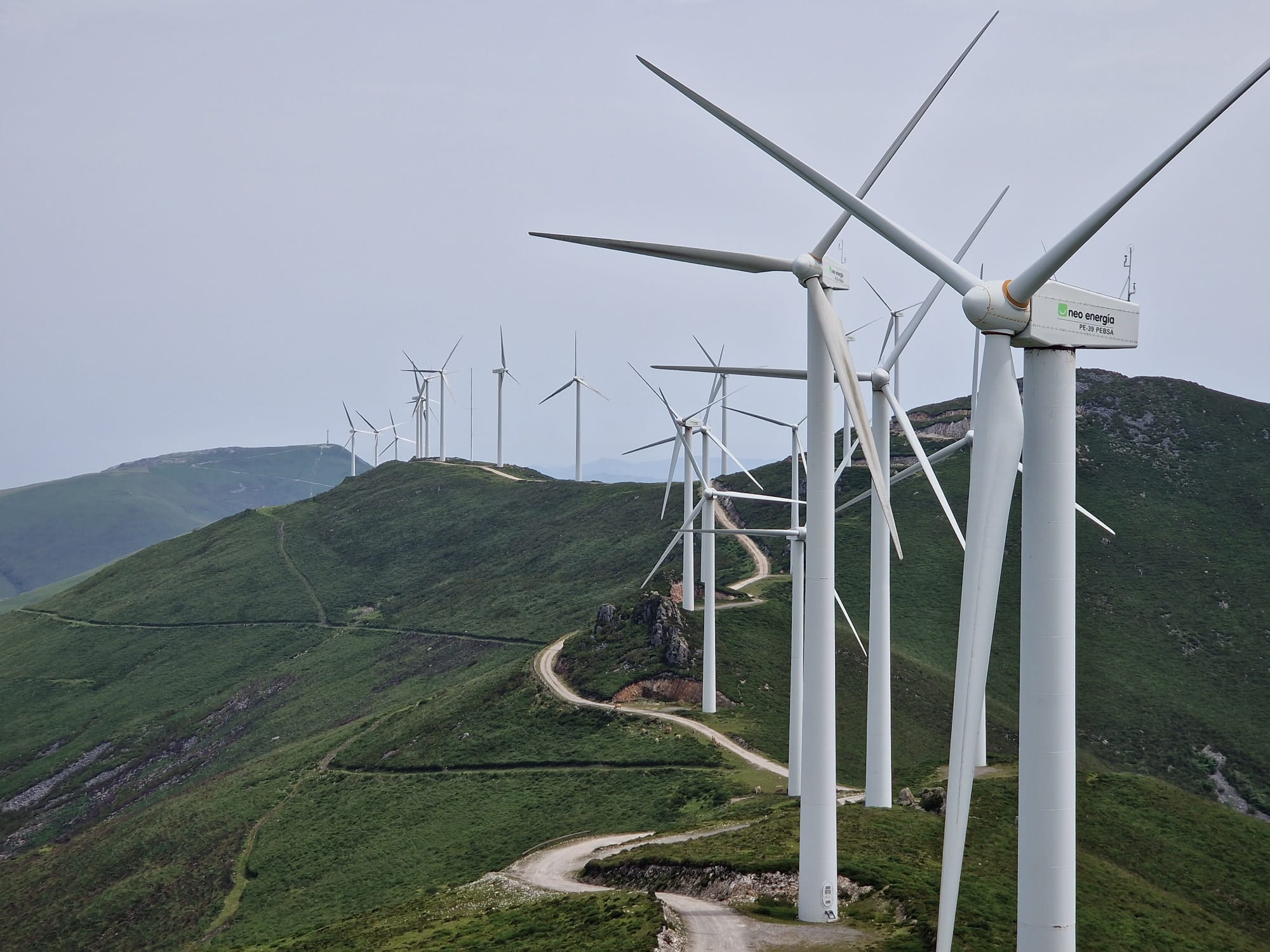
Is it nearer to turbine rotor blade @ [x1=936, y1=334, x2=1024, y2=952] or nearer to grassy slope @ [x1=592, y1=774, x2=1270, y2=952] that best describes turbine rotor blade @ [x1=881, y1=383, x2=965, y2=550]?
turbine rotor blade @ [x1=936, y1=334, x2=1024, y2=952]

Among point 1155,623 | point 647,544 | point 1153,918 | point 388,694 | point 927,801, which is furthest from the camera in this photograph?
point 647,544

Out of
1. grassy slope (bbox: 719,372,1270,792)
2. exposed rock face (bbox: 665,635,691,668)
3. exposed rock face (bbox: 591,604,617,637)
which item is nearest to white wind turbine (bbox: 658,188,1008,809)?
grassy slope (bbox: 719,372,1270,792)

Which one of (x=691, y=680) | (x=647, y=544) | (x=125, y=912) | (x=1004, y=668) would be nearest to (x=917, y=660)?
(x=1004, y=668)

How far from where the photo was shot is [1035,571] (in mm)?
23469

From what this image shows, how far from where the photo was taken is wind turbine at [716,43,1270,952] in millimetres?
22906

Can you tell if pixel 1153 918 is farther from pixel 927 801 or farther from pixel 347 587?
pixel 347 587

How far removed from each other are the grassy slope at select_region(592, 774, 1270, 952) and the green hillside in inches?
10.0

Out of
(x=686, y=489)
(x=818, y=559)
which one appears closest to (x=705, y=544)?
(x=686, y=489)

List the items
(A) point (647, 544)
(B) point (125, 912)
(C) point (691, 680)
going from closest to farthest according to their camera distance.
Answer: (B) point (125, 912) < (C) point (691, 680) < (A) point (647, 544)

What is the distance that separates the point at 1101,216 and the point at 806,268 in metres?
13.5

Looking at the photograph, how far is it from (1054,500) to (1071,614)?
8.21ft

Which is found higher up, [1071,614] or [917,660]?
[1071,614]

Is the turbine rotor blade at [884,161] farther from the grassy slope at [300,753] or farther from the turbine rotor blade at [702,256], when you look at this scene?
the grassy slope at [300,753]

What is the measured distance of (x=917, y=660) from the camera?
11181 centimetres
